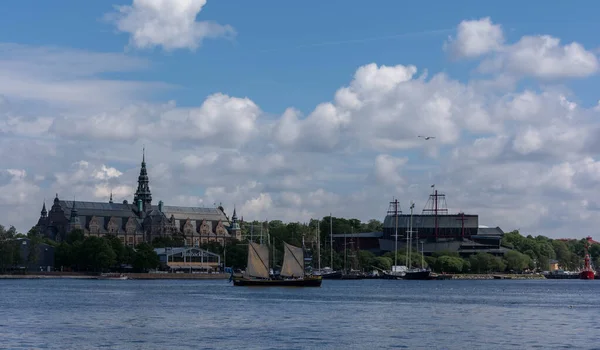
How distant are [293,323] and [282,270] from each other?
66571 mm

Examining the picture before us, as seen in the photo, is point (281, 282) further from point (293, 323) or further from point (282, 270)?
point (293, 323)

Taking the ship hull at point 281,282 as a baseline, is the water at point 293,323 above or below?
below

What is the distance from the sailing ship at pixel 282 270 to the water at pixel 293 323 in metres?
30.5

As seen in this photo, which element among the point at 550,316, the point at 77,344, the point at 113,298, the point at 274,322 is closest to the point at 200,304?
the point at 113,298

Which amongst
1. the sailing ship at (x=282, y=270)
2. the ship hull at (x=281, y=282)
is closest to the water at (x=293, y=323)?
the ship hull at (x=281, y=282)

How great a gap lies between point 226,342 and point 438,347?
1223cm

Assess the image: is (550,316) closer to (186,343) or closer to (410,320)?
(410,320)

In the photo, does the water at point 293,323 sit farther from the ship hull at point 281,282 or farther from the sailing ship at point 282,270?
the sailing ship at point 282,270

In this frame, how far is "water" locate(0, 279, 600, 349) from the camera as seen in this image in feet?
195

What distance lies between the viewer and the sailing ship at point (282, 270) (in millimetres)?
138750

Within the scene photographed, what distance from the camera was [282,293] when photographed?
122938mm

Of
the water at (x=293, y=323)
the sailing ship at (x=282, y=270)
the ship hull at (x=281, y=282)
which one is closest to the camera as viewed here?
the water at (x=293, y=323)

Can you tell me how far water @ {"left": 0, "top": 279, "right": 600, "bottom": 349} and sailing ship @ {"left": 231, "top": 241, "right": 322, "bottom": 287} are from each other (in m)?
30.5

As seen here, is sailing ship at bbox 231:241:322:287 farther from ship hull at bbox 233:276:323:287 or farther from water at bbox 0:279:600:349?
water at bbox 0:279:600:349
